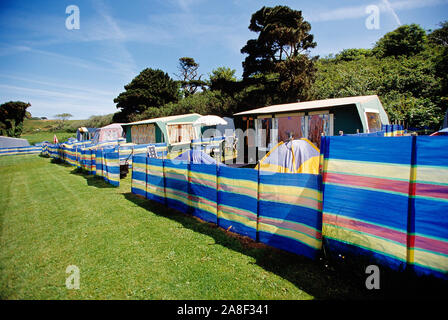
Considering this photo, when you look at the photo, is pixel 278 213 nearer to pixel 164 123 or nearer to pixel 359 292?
pixel 359 292

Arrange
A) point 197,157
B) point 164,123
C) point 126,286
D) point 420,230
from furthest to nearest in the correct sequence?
point 164,123 < point 197,157 < point 126,286 < point 420,230

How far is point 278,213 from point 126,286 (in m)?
2.98

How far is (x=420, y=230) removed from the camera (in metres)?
2.82

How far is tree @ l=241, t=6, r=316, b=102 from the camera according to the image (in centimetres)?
2158

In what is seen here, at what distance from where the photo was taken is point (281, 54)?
2406 cm

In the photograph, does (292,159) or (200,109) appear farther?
(200,109)

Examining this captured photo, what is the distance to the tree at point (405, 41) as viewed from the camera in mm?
32188

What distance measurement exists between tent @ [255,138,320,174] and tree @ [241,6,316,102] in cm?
1768

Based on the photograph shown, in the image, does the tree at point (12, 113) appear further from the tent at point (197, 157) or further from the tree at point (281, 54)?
the tent at point (197, 157)

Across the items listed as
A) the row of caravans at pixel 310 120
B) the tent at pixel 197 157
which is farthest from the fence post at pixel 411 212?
the tent at pixel 197 157

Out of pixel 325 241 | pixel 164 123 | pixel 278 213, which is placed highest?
pixel 164 123

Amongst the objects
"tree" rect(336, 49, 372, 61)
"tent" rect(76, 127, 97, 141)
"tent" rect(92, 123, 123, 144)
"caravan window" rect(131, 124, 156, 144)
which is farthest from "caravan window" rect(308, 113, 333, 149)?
"tent" rect(76, 127, 97, 141)

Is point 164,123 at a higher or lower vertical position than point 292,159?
higher

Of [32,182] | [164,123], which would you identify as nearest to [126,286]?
[32,182]
